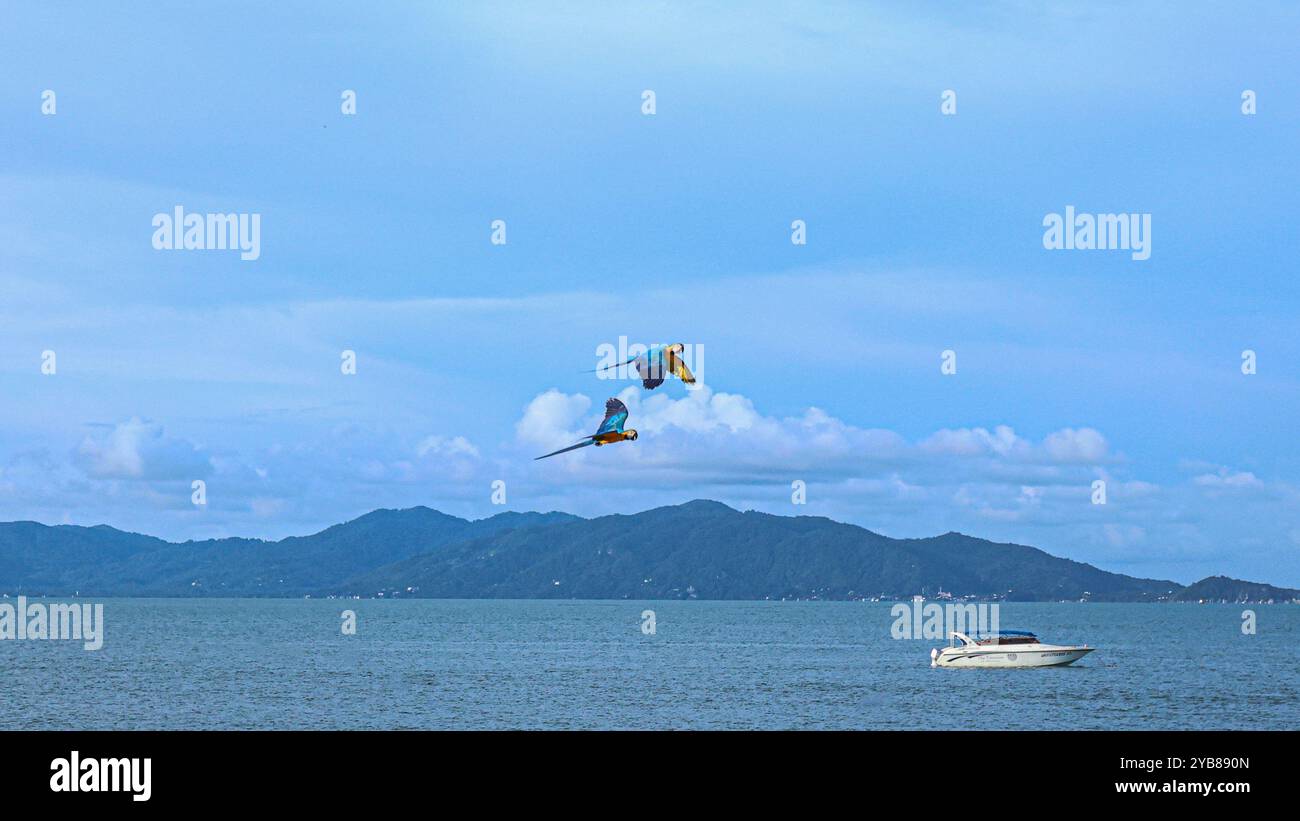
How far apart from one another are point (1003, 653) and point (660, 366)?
341 feet

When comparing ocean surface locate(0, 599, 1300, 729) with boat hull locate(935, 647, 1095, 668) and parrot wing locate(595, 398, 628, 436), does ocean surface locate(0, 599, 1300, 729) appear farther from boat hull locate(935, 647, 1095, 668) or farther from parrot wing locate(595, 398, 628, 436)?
parrot wing locate(595, 398, 628, 436)

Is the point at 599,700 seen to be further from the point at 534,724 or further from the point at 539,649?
the point at 539,649

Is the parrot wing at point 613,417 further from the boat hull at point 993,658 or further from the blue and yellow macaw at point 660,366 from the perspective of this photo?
the boat hull at point 993,658

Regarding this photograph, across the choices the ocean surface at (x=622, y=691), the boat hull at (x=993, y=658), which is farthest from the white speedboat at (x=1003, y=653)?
the ocean surface at (x=622, y=691)

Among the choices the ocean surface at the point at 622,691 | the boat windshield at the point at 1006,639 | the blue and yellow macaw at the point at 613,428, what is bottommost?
the ocean surface at the point at 622,691

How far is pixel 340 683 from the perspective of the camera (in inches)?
4695

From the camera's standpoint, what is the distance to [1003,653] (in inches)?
5187

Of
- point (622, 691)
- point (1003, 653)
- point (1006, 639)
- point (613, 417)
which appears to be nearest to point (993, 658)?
point (1003, 653)

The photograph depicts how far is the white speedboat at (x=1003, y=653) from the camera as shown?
131m

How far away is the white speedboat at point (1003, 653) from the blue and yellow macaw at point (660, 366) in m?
102
